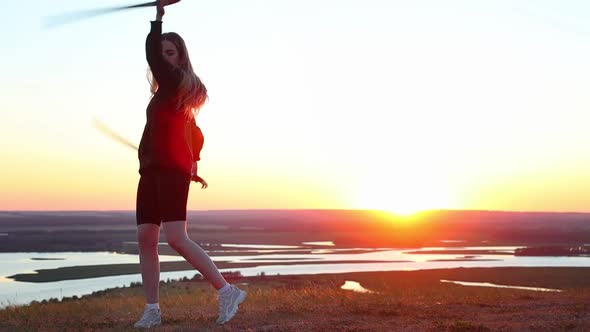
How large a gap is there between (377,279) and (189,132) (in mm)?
38122

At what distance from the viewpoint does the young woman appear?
23.3ft

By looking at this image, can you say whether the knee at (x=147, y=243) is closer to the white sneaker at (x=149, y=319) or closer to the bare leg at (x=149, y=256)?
the bare leg at (x=149, y=256)

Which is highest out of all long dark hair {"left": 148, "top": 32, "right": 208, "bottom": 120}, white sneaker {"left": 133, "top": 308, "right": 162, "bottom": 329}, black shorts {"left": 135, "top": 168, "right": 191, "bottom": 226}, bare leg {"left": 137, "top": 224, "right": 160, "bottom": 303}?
long dark hair {"left": 148, "top": 32, "right": 208, "bottom": 120}

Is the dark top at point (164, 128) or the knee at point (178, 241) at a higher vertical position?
the dark top at point (164, 128)

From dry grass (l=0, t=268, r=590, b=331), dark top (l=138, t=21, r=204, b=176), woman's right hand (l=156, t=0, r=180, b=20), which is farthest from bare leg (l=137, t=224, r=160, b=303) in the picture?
woman's right hand (l=156, t=0, r=180, b=20)

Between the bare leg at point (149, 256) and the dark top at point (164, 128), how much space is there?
1.78ft

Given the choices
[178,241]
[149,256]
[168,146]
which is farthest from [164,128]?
[149,256]

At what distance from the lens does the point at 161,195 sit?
284 inches

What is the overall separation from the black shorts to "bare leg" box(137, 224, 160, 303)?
0.07m

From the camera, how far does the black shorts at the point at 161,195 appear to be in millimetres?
7227

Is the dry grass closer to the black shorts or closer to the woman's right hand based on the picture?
the black shorts

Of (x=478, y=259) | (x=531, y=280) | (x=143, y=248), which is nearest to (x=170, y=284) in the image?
(x=531, y=280)

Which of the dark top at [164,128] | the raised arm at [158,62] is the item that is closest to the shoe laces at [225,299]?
the dark top at [164,128]

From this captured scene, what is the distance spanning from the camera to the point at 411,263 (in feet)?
199
